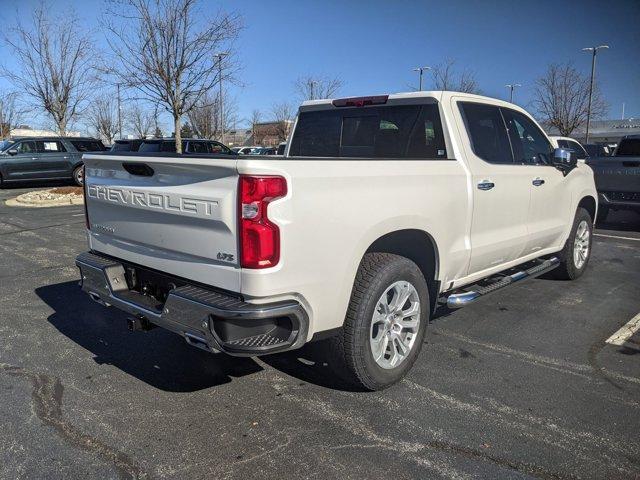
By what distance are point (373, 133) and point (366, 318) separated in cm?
195

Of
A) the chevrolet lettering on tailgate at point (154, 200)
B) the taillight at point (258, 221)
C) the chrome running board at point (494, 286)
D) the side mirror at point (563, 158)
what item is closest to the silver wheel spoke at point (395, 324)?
the chrome running board at point (494, 286)

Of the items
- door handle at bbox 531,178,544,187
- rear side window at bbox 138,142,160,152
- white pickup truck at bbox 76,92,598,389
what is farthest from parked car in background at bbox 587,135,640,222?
rear side window at bbox 138,142,160,152

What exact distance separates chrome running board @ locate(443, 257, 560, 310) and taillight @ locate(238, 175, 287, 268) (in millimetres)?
1793

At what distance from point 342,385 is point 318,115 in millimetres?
2612

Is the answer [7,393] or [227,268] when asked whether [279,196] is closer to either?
[227,268]

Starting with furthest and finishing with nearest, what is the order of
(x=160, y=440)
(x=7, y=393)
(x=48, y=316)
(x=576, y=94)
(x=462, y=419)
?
1. (x=576, y=94)
2. (x=48, y=316)
3. (x=7, y=393)
4. (x=462, y=419)
5. (x=160, y=440)

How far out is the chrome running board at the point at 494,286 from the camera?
392 cm

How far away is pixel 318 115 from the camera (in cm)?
498

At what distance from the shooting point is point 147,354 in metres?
4.05

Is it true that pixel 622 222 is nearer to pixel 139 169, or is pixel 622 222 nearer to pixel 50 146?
pixel 139 169

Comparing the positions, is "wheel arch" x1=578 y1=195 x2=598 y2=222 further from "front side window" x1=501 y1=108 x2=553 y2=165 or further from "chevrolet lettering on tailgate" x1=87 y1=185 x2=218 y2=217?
"chevrolet lettering on tailgate" x1=87 y1=185 x2=218 y2=217

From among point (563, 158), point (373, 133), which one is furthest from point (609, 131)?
point (373, 133)

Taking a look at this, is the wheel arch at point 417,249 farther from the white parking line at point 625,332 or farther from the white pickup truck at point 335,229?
the white parking line at point 625,332

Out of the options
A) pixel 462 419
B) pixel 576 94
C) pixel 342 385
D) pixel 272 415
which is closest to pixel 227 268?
pixel 272 415
